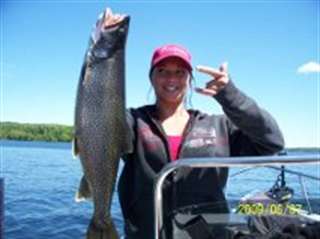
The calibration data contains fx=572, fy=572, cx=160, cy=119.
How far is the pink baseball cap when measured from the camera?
14.0 feet

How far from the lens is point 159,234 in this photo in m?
3.56

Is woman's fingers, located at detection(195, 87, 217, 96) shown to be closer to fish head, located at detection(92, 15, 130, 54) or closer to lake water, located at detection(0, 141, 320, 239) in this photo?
fish head, located at detection(92, 15, 130, 54)

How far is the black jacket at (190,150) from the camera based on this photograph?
4113mm

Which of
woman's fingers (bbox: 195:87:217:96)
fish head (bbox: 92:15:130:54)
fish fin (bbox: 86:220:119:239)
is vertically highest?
fish head (bbox: 92:15:130:54)

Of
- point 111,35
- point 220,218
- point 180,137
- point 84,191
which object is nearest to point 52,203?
point 180,137

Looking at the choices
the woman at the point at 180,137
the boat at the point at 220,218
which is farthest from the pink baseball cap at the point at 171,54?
the boat at the point at 220,218

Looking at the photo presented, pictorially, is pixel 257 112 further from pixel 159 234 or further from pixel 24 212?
pixel 24 212

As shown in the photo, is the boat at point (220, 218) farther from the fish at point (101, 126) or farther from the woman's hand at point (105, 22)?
the woman's hand at point (105, 22)

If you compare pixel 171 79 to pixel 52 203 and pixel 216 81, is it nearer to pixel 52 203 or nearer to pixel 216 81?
pixel 216 81

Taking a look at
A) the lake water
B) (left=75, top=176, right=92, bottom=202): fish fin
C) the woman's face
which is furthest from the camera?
the lake water

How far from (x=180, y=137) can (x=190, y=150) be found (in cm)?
15

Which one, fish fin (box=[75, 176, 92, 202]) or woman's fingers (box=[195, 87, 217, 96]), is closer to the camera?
fish fin (box=[75, 176, 92, 202])

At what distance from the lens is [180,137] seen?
438 centimetres

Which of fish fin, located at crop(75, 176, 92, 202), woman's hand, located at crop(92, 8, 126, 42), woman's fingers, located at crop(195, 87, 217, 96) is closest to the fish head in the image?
woman's hand, located at crop(92, 8, 126, 42)
